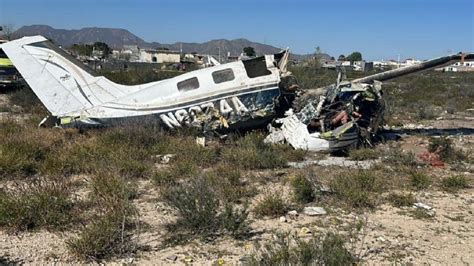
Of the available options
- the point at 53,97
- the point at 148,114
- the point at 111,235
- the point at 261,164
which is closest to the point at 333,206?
the point at 261,164

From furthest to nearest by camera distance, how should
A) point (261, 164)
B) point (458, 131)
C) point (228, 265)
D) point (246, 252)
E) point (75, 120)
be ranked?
point (458, 131), point (75, 120), point (261, 164), point (246, 252), point (228, 265)

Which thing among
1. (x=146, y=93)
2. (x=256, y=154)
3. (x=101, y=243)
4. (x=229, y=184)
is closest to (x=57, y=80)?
(x=146, y=93)

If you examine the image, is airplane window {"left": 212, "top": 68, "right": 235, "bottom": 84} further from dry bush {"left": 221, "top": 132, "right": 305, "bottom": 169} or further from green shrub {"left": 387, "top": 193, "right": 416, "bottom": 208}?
green shrub {"left": 387, "top": 193, "right": 416, "bottom": 208}

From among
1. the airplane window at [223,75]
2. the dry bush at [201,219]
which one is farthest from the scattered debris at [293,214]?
the airplane window at [223,75]

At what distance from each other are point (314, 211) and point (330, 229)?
71 cm

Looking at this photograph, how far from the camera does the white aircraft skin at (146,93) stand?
11852 millimetres

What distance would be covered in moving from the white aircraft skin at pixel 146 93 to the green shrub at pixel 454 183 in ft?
16.6

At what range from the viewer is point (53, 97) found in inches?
480

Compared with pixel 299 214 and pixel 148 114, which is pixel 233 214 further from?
pixel 148 114

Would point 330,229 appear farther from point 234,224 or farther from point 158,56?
point 158,56

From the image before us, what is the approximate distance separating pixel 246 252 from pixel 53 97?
8777 millimetres

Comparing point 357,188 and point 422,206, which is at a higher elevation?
point 357,188

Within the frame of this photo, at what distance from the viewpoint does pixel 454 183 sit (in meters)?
8.70

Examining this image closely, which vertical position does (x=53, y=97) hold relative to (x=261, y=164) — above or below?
above
